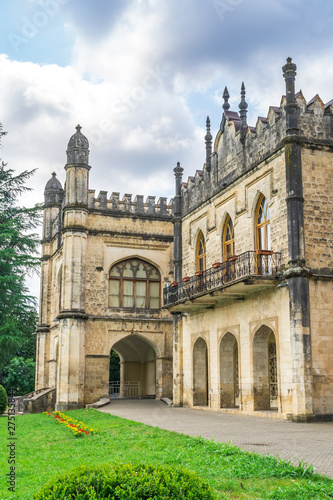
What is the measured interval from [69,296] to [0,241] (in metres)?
8.49

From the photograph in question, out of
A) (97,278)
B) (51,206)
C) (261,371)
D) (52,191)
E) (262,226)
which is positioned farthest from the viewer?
(52,191)

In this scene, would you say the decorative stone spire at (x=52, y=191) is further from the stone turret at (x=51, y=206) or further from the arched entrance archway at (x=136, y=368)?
the arched entrance archway at (x=136, y=368)

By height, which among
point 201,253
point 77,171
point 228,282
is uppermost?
point 77,171

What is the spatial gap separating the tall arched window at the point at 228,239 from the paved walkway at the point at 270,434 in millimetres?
6545

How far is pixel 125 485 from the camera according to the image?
508 centimetres

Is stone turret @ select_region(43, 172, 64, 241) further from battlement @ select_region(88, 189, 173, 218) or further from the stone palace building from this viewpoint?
battlement @ select_region(88, 189, 173, 218)

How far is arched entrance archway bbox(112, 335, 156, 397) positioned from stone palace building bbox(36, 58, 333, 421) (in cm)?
9

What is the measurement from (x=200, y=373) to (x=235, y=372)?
242 cm

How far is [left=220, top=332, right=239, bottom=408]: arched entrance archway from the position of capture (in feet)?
70.5

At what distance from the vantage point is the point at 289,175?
17.7 m

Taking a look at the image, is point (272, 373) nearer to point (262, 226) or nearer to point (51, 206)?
point (262, 226)

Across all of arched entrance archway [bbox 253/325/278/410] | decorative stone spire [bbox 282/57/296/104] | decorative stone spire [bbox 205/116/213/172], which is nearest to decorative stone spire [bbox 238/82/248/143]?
decorative stone spire [bbox 205/116/213/172]

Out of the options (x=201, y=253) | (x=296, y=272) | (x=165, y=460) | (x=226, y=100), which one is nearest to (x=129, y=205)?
(x=201, y=253)

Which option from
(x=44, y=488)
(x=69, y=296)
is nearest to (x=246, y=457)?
(x=44, y=488)
